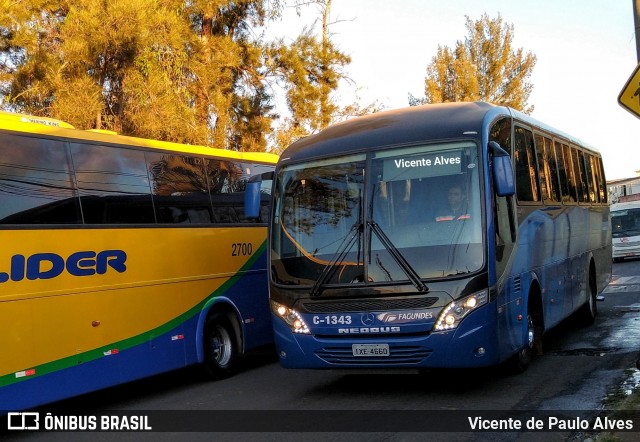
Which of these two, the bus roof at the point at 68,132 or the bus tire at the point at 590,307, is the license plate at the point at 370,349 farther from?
the bus tire at the point at 590,307

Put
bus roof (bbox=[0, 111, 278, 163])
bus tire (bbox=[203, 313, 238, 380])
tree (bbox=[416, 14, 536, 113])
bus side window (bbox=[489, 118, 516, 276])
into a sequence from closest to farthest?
1. bus roof (bbox=[0, 111, 278, 163])
2. bus side window (bbox=[489, 118, 516, 276])
3. bus tire (bbox=[203, 313, 238, 380])
4. tree (bbox=[416, 14, 536, 113])

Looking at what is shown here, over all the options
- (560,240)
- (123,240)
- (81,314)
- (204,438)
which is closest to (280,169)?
(123,240)

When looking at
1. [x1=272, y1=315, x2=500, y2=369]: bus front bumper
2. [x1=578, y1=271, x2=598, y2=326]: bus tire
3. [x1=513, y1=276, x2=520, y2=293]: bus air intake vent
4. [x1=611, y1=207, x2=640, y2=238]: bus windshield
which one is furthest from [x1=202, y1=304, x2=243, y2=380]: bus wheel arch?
[x1=611, y1=207, x2=640, y2=238]: bus windshield

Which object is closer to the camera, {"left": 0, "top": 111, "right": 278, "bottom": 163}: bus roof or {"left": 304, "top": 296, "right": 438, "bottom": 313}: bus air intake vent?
{"left": 304, "top": 296, "right": 438, "bottom": 313}: bus air intake vent

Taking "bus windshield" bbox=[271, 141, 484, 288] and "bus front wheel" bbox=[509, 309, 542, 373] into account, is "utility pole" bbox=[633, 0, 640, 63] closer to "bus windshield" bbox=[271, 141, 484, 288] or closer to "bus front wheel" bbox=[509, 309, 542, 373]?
"bus windshield" bbox=[271, 141, 484, 288]

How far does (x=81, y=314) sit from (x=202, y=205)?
3094 mm

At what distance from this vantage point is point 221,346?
1193 centimetres

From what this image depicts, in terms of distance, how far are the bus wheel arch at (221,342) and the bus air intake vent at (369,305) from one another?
289cm

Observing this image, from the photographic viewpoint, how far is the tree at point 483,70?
44969 millimetres

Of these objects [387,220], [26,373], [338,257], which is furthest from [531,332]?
[26,373]

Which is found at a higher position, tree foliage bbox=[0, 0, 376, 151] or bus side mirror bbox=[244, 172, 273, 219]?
tree foliage bbox=[0, 0, 376, 151]

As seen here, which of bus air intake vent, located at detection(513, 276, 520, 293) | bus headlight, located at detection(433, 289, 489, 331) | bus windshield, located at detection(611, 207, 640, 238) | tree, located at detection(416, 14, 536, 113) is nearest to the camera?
bus headlight, located at detection(433, 289, 489, 331)

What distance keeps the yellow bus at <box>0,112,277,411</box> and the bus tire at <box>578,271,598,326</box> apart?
234 inches

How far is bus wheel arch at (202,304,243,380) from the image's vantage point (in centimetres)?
1148
